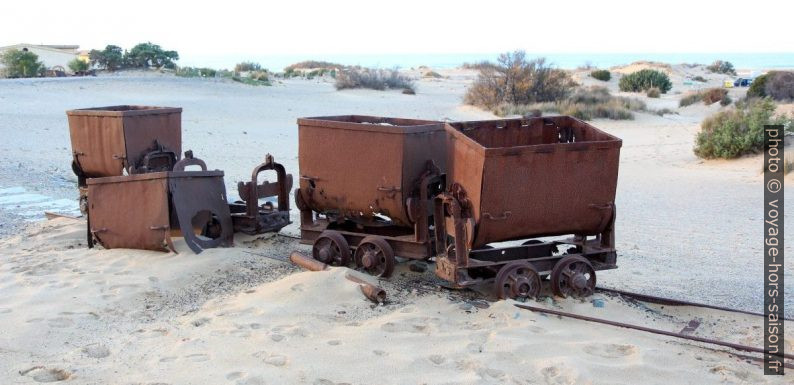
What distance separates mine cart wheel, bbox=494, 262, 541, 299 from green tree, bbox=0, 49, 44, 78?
41176 millimetres

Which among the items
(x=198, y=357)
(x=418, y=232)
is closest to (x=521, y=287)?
(x=418, y=232)

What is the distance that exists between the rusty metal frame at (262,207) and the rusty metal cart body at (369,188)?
27.8 inches

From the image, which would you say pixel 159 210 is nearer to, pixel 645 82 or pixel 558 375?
pixel 558 375

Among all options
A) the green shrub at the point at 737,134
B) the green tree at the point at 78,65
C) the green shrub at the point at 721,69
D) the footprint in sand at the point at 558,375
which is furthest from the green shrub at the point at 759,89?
the green shrub at the point at 721,69

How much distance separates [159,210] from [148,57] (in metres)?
39.4

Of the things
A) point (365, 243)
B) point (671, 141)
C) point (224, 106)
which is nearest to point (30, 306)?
point (365, 243)

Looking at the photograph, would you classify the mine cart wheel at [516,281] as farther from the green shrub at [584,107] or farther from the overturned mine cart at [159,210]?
the green shrub at [584,107]

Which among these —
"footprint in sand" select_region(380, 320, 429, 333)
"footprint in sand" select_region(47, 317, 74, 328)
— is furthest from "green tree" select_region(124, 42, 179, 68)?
"footprint in sand" select_region(380, 320, 429, 333)

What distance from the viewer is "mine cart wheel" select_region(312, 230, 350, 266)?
22.1 feet

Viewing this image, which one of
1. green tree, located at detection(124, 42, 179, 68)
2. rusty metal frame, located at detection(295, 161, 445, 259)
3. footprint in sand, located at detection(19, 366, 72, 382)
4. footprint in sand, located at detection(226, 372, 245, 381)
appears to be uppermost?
green tree, located at detection(124, 42, 179, 68)

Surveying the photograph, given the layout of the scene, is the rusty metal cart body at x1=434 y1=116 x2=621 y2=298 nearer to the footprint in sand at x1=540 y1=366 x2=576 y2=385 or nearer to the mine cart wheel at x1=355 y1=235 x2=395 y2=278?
the mine cart wheel at x1=355 y1=235 x2=395 y2=278

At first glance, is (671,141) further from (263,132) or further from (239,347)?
(239,347)

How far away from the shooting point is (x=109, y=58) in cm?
4350

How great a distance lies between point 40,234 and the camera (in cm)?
A: 851
